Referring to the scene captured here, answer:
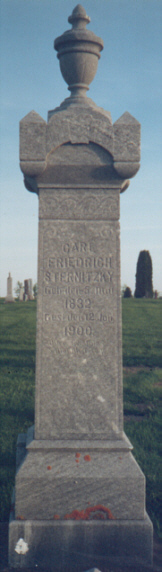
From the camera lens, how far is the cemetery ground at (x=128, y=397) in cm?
458

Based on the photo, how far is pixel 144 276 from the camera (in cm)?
2811

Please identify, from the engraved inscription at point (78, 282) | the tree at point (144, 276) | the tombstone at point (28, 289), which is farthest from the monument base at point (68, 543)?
the tree at point (144, 276)

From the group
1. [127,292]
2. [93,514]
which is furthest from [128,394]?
[127,292]

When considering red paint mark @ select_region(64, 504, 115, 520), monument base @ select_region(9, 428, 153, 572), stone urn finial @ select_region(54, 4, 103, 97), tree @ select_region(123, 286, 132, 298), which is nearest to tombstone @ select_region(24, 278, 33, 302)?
tree @ select_region(123, 286, 132, 298)

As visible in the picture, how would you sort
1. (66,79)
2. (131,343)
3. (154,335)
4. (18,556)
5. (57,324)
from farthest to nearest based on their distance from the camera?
(154,335) → (131,343) → (66,79) → (57,324) → (18,556)

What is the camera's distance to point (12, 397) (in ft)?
24.0

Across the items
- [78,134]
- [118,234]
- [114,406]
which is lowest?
[114,406]

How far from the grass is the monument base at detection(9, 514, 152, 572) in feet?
1.65

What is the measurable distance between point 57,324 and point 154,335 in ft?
31.6

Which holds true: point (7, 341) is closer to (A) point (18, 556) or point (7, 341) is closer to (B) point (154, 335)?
(B) point (154, 335)

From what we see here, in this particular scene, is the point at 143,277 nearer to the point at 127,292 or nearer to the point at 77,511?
the point at 127,292

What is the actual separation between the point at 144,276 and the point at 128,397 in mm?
20897

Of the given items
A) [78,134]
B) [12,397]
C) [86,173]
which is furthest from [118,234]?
[12,397]

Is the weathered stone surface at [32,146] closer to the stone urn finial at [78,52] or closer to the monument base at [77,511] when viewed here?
the stone urn finial at [78,52]
